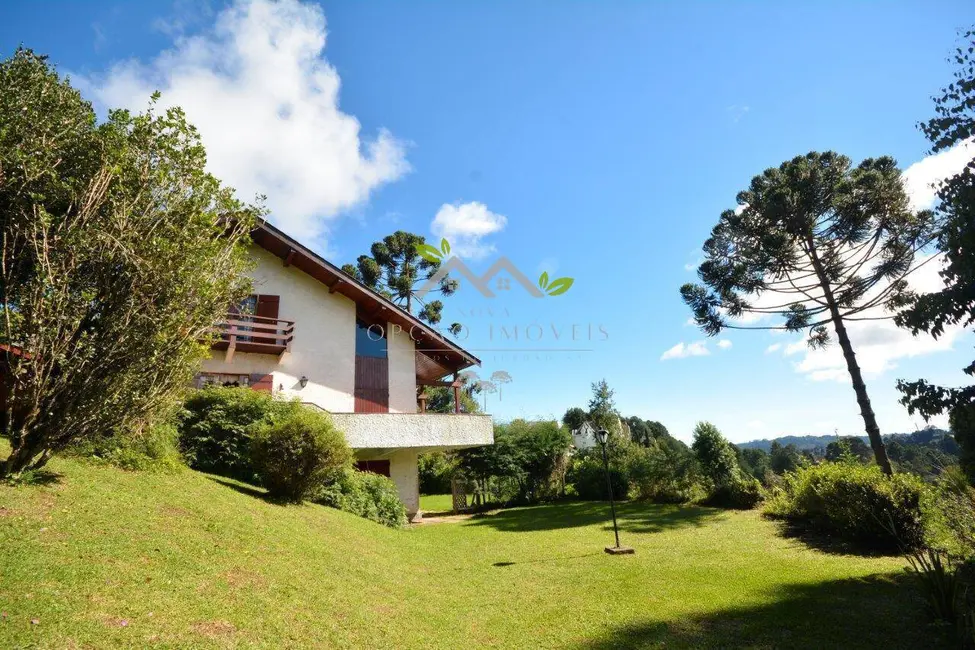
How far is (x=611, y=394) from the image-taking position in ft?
109

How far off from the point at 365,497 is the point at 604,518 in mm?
8977

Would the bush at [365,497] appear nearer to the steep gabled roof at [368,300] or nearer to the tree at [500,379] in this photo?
the steep gabled roof at [368,300]

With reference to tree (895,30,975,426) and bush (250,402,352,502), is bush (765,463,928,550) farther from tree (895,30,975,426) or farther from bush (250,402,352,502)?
bush (250,402,352,502)

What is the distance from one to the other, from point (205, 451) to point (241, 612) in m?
8.51

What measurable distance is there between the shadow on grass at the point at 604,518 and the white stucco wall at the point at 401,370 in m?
5.37

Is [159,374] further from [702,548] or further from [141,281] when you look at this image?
[702,548]

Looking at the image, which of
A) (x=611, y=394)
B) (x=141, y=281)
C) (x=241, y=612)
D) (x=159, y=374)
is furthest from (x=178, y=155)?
(x=611, y=394)

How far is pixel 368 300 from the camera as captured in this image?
757 inches

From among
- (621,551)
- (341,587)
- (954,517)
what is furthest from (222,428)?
(954,517)

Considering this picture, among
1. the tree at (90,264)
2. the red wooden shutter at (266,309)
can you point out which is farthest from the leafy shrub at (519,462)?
the tree at (90,264)

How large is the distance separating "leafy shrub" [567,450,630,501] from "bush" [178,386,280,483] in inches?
683

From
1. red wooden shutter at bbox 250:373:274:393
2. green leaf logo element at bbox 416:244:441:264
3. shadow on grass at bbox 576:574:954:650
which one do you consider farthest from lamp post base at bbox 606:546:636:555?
green leaf logo element at bbox 416:244:441:264

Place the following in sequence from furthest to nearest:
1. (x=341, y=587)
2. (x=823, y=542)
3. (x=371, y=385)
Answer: (x=371, y=385) < (x=823, y=542) < (x=341, y=587)

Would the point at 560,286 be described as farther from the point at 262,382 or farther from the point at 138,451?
the point at 138,451
